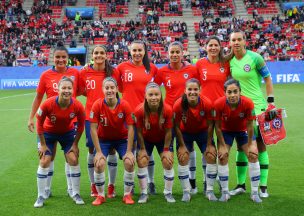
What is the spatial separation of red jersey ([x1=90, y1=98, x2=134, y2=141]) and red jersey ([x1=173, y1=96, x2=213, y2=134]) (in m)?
0.62

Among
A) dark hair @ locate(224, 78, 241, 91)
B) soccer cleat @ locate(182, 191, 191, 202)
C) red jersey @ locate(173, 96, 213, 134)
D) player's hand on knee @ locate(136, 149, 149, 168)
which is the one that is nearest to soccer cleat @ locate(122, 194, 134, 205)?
player's hand on knee @ locate(136, 149, 149, 168)

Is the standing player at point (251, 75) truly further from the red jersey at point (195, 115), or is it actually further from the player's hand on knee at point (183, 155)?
the player's hand on knee at point (183, 155)

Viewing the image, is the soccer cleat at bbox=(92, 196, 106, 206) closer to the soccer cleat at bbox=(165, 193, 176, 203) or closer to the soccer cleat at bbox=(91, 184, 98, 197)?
the soccer cleat at bbox=(91, 184, 98, 197)

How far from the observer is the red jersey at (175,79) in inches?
266

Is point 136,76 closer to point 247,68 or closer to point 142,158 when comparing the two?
point 142,158

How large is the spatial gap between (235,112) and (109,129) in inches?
66.2

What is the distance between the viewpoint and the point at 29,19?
37688 mm

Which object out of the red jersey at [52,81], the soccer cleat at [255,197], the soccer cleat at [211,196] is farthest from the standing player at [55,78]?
the soccer cleat at [255,197]

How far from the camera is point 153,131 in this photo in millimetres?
6461

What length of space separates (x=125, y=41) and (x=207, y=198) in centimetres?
2928

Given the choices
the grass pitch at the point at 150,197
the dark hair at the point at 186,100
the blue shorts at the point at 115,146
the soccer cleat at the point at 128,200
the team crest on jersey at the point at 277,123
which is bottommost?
the grass pitch at the point at 150,197

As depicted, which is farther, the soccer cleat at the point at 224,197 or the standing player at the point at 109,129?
the soccer cleat at the point at 224,197

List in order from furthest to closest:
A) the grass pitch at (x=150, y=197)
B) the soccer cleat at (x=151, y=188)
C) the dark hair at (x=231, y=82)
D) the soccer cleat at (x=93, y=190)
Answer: the soccer cleat at (x=151, y=188)
the soccer cleat at (x=93, y=190)
the dark hair at (x=231, y=82)
the grass pitch at (x=150, y=197)

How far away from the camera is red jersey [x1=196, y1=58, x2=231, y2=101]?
6.69 metres
